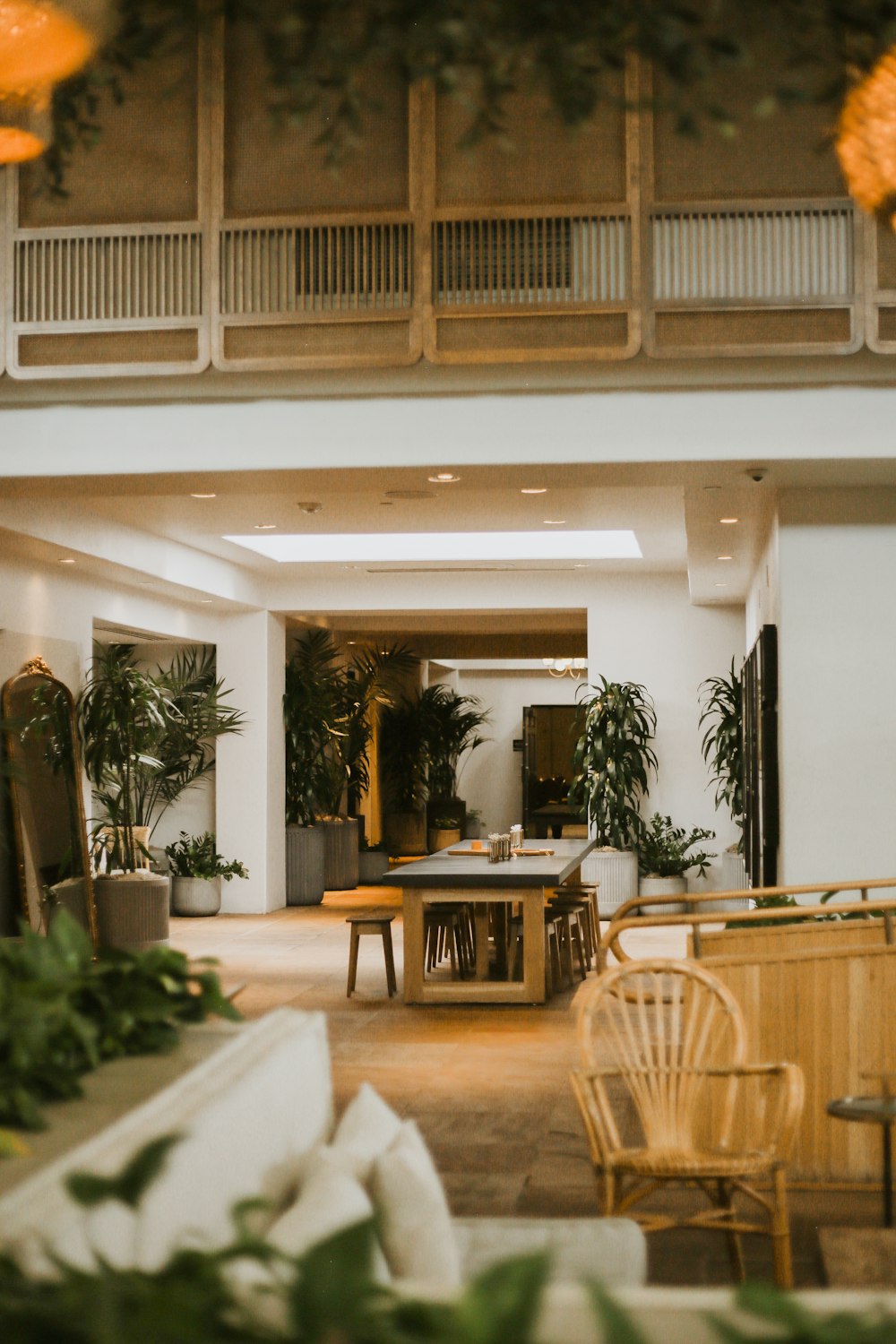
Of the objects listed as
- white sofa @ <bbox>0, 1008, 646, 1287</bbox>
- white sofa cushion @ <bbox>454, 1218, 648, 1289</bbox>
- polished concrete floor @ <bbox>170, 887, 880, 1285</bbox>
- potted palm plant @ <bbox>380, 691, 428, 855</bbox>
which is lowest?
polished concrete floor @ <bbox>170, 887, 880, 1285</bbox>

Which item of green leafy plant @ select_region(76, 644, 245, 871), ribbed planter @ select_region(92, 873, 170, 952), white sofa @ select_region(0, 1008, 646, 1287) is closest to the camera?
white sofa @ select_region(0, 1008, 646, 1287)

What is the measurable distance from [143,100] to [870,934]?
459 cm

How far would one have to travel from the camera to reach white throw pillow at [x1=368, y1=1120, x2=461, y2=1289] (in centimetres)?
218

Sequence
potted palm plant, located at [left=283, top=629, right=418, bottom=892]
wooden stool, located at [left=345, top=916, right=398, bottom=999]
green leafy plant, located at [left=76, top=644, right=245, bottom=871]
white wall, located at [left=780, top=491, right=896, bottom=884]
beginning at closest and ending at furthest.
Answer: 1. white wall, located at [left=780, top=491, right=896, bottom=884]
2. wooden stool, located at [left=345, top=916, right=398, bottom=999]
3. green leafy plant, located at [left=76, top=644, right=245, bottom=871]
4. potted palm plant, located at [left=283, top=629, right=418, bottom=892]

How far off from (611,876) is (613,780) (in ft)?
2.60

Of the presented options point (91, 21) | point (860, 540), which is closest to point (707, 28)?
point (91, 21)

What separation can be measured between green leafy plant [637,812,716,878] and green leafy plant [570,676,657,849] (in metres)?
0.14

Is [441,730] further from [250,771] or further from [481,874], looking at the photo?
[481,874]

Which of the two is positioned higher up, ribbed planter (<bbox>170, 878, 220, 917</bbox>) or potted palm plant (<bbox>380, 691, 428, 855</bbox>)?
potted palm plant (<bbox>380, 691, 428, 855</bbox>)

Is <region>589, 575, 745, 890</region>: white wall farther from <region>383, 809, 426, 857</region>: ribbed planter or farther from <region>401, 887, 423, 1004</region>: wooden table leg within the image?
<region>383, 809, 426, 857</region>: ribbed planter

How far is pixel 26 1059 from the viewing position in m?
2.06

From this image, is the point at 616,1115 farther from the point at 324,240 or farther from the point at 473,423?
the point at 324,240

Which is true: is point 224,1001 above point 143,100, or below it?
below

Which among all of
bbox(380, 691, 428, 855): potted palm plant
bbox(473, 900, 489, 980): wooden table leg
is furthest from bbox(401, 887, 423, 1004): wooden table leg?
bbox(380, 691, 428, 855): potted palm plant
